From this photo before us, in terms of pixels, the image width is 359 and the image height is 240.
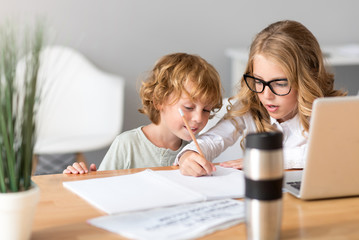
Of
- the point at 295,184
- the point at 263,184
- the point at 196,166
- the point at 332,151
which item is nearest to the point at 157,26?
the point at 196,166

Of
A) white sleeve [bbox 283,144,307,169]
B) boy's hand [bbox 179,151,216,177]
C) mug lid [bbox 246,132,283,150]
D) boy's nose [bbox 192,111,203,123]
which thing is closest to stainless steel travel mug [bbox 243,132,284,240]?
mug lid [bbox 246,132,283,150]

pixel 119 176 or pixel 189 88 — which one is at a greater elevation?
pixel 189 88

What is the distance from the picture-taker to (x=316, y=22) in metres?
4.05

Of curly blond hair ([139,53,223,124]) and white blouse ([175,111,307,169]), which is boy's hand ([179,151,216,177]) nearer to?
white blouse ([175,111,307,169])

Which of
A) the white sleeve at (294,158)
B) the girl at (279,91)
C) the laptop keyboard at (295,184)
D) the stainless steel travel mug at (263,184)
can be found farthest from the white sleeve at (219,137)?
the stainless steel travel mug at (263,184)

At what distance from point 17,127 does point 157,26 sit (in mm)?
2943

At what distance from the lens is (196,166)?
4.53 ft

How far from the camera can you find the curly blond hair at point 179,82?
1.93 m

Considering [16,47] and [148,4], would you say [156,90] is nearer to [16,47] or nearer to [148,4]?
[16,47]

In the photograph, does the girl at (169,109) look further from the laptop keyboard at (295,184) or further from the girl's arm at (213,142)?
the laptop keyboard at (295,184)

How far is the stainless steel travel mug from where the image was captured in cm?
86

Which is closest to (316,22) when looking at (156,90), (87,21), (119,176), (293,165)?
(87,21)

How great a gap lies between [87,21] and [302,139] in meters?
2.14

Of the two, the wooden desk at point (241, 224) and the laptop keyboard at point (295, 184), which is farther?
the laptop keyboard at point (295, 184)
